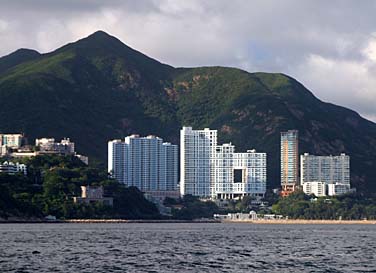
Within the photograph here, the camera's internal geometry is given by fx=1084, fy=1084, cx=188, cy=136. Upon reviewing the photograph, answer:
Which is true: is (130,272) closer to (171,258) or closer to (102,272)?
(102,272)

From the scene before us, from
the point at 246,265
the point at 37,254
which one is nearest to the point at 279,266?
the point at 246,265

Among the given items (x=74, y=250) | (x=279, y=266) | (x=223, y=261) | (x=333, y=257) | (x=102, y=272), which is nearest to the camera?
(x=102, y=272)

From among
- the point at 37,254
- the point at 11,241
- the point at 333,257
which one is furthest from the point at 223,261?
the point at 11,241

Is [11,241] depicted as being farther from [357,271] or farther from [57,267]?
[357,271]

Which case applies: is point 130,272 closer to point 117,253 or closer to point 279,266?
point 279,266

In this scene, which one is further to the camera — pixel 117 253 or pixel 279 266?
pixel 117 253

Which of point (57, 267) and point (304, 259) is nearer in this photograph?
point (57, 267)

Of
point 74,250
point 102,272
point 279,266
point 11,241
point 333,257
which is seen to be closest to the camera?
point 102,272

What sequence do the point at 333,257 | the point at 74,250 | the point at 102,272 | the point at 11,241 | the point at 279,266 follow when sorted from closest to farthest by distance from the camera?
the point at 102,272 < the point at 279,266 < the point at 333,257 < the point at 74,250 < the point at 11,241

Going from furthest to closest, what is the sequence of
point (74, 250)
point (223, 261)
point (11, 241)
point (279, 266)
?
1. point (11, 241)
2. point (74, 250)
3. point (223, 261)
4. point (279, 266)
